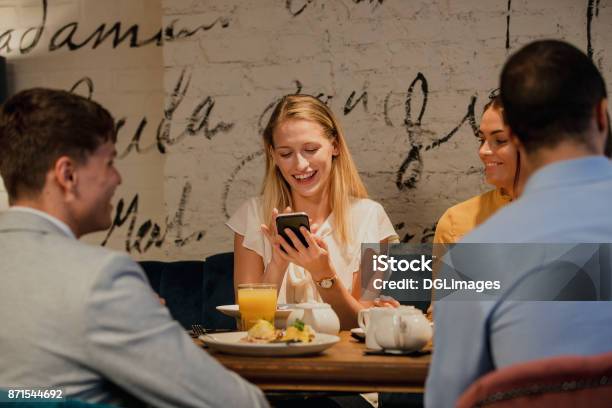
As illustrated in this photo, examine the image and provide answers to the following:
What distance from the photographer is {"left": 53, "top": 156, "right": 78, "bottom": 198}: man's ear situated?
142 centimetres

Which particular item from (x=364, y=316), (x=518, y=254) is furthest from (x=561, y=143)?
(x=364, y=316)

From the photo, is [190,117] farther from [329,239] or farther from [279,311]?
[279,311]

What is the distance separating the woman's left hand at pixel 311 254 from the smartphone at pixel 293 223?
0.01 meters

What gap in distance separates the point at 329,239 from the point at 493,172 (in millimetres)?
652

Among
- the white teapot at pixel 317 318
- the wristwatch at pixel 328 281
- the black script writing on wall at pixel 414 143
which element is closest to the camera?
the white teapot at pixel 317 318

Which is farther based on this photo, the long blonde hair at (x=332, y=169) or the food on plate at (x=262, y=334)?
the long blonde hair at (x=332, y=169)

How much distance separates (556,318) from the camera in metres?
1.17

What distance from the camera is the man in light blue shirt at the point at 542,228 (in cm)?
118

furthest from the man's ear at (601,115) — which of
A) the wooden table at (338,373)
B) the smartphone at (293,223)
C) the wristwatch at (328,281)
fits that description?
the wristwatch at (328,281)

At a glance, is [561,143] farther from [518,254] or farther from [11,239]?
[11,239]

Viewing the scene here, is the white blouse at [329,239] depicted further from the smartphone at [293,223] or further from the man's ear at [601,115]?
the man's ear at [601,115]

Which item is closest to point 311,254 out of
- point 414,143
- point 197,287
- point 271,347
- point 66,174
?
point 271,347

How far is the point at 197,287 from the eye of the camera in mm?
3209

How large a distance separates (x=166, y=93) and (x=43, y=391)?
7.70ft
